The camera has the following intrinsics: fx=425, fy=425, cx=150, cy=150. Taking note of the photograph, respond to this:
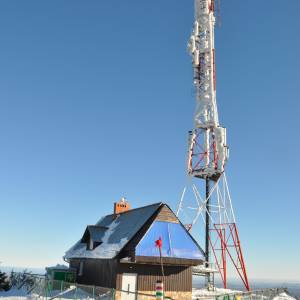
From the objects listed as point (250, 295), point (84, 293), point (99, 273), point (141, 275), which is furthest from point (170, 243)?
point (250, 295)

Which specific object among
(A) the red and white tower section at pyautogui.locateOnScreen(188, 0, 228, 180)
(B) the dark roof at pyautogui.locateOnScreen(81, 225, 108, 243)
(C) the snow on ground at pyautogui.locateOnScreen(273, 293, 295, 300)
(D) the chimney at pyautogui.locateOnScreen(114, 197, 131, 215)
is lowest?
(C) the snow on ground at pyautogui.locateOnScreen(273, 293, 295, 300)

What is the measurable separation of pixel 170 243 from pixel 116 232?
19.5 feet

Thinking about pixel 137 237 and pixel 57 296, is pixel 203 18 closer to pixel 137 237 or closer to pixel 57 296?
pixel 137 237

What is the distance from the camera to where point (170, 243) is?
34.2 metres

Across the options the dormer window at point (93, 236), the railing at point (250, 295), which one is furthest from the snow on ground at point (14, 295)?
the railing at point (250, 295)

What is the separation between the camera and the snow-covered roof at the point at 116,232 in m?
34.5

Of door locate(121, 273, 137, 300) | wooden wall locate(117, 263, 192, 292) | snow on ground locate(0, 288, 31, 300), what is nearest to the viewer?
door locate(121, 273, 137, 300)

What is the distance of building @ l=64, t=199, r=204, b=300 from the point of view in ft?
107

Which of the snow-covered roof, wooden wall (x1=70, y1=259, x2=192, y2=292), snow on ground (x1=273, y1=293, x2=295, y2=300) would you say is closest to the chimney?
the snow-covered roof

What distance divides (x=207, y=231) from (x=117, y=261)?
19.2 meters

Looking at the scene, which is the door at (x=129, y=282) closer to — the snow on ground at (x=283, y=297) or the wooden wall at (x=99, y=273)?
the wooden wall at (x=99, y=273)

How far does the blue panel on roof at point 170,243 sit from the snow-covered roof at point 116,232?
134 centimetres

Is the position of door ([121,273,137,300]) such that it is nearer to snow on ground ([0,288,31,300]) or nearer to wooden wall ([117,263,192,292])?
wooden wall ([117,263,192,292])

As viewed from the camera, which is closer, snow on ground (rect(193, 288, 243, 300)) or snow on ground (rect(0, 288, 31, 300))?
snow on ground (rect(193, 288, 243, 300))
